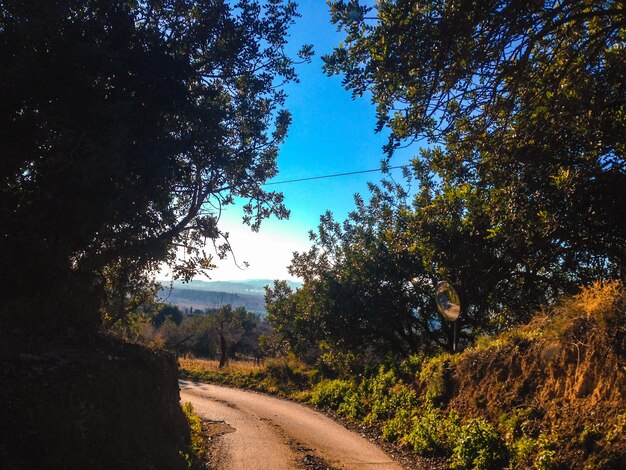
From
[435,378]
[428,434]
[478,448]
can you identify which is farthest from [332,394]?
[478,448]

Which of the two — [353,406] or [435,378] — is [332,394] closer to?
[353,406]

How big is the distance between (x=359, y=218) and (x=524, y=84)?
13.7 m

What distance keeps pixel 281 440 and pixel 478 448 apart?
187 inches

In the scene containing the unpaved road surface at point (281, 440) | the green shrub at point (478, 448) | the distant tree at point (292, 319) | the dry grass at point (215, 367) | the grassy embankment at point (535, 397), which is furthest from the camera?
the dry grass at point (215, 367)

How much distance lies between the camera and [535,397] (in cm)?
761

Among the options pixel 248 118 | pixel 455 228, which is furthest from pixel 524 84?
pixel 248 118

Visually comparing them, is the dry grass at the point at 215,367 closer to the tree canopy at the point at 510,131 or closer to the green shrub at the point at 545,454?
the tree canopy at the point at 510,131

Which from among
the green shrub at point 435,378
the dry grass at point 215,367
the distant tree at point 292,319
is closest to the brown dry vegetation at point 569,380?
the green shrub at point 435,378

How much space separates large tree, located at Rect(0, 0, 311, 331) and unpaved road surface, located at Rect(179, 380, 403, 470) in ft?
13.4

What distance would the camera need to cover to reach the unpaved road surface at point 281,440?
8.45 metres

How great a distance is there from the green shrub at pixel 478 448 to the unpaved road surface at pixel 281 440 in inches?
51.7

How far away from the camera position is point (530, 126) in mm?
7441

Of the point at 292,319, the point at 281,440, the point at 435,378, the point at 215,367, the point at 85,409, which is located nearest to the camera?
the point at 85,409

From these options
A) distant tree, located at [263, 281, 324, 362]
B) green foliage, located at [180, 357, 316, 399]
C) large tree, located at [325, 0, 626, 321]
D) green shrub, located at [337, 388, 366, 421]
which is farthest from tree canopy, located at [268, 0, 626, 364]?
green foliage, located at [180, 357, 316, 399]
